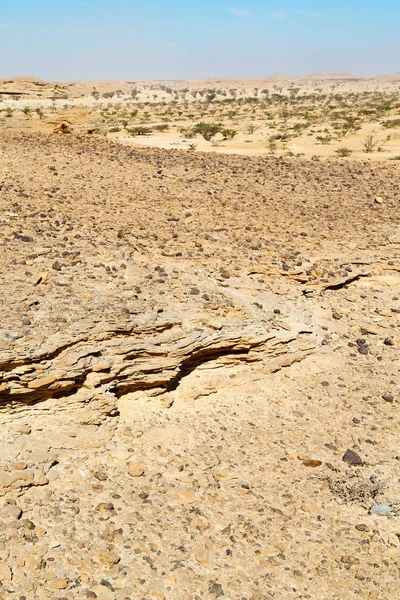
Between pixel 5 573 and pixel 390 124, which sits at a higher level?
pixel 390 124

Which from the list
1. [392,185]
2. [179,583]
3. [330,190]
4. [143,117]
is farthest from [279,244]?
[143,117]

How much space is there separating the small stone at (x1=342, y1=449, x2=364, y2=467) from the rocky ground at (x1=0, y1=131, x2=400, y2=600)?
4cm

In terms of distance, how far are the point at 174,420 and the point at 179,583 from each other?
1650mm

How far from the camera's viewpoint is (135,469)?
4.77 meters

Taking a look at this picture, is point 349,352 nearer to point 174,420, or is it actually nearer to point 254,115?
point 174,420

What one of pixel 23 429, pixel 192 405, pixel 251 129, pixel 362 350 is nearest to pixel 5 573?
pixel 23 429

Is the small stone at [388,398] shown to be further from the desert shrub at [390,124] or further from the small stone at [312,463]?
the desert shrub at [390,124]

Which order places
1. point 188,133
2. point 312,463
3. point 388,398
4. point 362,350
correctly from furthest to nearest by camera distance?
point 188,133, point 362,350, point 388,398, point 312,463

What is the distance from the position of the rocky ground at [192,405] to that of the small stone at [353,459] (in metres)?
0.04

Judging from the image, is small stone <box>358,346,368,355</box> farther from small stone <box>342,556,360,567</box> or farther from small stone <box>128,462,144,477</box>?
small stone <box>128,462,144,477</box>

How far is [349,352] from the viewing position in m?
6.58

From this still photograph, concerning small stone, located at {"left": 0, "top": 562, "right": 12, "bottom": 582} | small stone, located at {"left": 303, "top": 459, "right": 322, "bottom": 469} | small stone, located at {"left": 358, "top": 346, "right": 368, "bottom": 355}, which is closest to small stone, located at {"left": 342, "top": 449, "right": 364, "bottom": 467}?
small stone, located at {"left": 303, "top": 459, "right": 322, "bottom": 469}

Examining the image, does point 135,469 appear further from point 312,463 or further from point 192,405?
point 312,463

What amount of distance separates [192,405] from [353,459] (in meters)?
1.62
